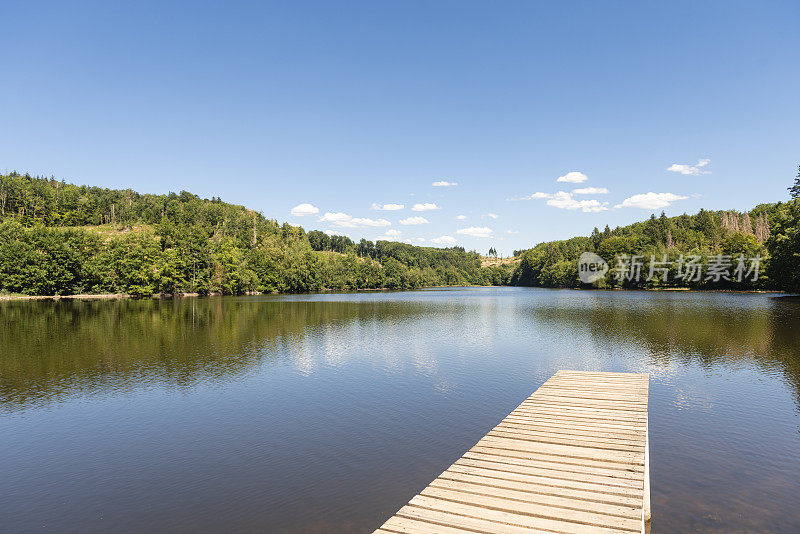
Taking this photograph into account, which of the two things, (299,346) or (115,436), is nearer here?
(115,436)

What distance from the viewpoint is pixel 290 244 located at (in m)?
183

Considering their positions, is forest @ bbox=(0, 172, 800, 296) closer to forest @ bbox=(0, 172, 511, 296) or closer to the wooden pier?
forest @ bbox=(0, 172, 511, 296)

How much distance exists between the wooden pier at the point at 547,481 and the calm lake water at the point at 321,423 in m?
1.74

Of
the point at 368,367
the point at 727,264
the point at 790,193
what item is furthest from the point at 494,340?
the point at 727,264

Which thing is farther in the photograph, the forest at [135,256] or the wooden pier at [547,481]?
the forest at [135,256]

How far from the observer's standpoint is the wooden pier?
7.54m

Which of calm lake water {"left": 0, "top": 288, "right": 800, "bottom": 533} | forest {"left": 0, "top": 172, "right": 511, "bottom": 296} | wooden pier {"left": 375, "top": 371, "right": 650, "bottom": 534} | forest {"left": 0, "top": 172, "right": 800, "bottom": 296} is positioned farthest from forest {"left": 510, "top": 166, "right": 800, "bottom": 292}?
forest {"left": 0, "top": 172, "right": 511, "bottom": 296}

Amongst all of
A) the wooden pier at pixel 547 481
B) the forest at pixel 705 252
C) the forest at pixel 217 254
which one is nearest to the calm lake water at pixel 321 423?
the wooden pier at pixel 547 481

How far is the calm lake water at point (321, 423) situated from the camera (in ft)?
35.1

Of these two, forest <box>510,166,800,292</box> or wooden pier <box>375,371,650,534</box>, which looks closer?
wooden pier <box>375,371,650,534</box>

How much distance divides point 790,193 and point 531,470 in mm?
105832

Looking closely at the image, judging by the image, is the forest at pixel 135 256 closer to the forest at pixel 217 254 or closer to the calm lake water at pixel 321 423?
the forest at pixel 217 254

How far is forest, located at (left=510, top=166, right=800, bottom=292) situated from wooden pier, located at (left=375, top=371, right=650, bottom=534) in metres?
90.0

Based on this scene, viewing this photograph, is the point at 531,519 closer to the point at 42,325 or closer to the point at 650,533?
the point at 650,533
